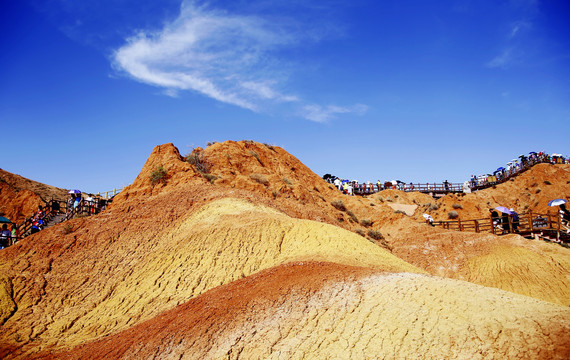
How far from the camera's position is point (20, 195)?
154ft

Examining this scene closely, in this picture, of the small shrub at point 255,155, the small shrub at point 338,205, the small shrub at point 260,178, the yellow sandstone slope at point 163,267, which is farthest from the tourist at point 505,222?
the small shrub at point 255,155

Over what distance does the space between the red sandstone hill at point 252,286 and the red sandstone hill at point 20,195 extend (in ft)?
86.1

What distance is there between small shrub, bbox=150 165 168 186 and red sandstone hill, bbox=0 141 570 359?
0.18 metres

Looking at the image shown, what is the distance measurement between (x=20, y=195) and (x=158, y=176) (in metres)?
31.5

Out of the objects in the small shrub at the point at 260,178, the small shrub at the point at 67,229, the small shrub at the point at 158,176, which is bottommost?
the small shrub at the point at 67,229

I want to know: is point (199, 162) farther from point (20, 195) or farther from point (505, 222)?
point (20, 195)

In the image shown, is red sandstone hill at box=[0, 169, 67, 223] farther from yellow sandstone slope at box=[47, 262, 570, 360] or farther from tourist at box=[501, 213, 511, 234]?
tourist at box=[501, 213, 511, 234]

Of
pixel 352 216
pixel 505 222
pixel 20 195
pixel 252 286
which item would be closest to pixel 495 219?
pixel 505 222

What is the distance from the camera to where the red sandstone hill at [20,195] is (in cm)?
4422

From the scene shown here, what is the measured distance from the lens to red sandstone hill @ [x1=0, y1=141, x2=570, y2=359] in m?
9.12

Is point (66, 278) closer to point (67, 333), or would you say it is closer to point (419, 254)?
point (67, 333)

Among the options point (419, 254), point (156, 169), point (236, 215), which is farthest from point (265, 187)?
point (419, 254)

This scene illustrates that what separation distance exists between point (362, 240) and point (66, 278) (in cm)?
1422

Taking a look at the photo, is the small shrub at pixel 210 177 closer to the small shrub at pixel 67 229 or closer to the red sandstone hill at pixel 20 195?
the small shrub at pixel 67 229
